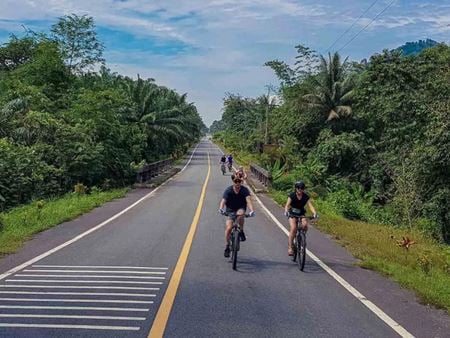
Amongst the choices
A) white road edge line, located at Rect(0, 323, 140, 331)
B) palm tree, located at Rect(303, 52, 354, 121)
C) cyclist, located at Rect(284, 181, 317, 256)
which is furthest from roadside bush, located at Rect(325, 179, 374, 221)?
white road edge line, located at Rect(0, 323, 140, 331)

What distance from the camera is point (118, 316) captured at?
6.78 meters

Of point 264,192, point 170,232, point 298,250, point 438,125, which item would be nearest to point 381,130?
point 264,192

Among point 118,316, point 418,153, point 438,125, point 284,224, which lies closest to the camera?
point 118,316

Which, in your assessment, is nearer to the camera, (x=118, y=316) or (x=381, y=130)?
(x=118, y=316)

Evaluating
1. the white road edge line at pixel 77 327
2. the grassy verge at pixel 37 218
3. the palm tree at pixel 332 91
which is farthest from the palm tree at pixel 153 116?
the white road edge line at pixel 77 327

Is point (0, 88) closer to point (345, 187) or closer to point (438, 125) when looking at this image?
point (345, 187)

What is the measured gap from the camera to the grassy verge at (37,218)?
1298 cm

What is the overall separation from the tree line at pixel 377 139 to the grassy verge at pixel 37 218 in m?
11.7

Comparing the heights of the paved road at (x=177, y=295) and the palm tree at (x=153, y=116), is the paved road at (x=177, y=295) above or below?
below

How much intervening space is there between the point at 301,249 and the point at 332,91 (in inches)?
1312

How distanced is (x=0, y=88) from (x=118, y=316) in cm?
3303

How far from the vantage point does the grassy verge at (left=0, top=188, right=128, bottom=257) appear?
1298 centimetres

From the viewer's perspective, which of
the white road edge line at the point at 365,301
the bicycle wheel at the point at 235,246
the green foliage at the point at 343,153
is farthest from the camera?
the green foliage at the point at 343,153

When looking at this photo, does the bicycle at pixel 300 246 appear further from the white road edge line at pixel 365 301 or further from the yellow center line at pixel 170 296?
the yellow center line at pixel 170 296
